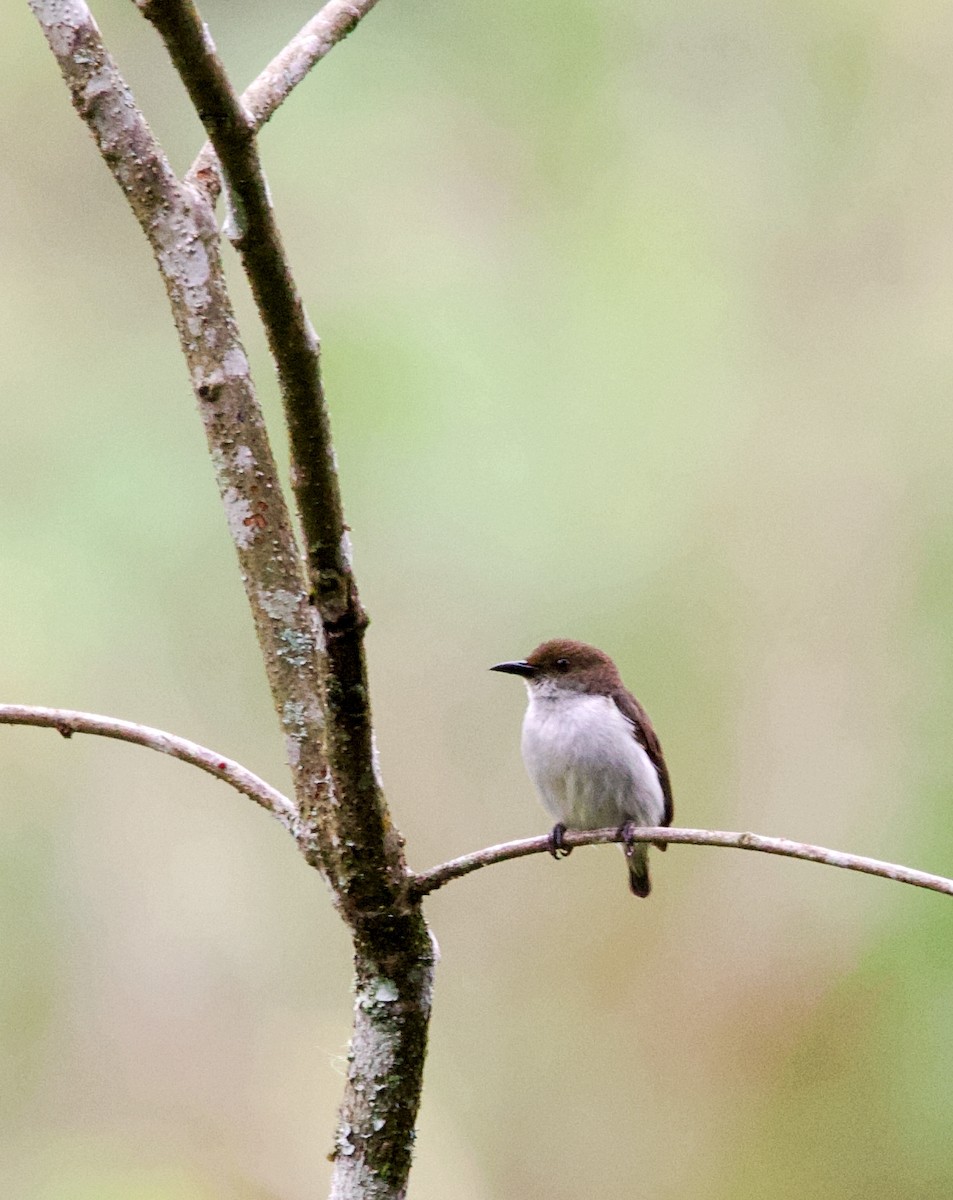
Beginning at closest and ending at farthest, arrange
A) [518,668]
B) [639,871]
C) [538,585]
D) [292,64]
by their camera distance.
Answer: [292,64], [518,668], [639,871], [538,585]

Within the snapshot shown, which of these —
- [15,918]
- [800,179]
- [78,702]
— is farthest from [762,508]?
[15,918]

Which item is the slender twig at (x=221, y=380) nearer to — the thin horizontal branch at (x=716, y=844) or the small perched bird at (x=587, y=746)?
the thin horizontal branch at (x=716, y=844)

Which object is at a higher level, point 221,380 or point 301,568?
point 221,380

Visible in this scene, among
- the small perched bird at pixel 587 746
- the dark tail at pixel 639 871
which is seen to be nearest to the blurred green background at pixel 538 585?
the dark tail at pixel 639 871

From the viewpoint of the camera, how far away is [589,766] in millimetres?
3545

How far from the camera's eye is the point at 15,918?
4.75 metres

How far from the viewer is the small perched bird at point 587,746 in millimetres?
3562

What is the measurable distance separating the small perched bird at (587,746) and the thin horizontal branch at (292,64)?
62.3 inches

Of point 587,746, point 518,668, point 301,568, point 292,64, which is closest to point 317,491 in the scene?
point 301,568

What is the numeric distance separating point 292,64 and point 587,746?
1.80 meters

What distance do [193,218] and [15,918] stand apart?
3179 mm

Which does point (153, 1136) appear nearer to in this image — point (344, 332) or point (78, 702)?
point (78, 702)

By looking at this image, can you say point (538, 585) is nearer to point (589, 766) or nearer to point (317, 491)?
point (589, 766)

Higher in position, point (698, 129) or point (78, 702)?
point (698, 129)
